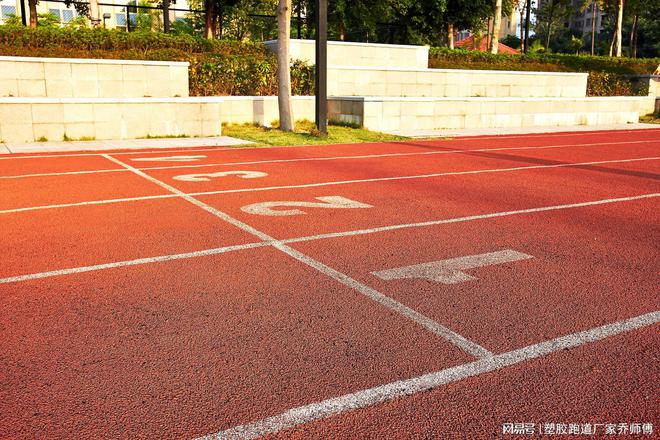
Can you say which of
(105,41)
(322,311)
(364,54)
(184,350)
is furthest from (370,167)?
(364,54)

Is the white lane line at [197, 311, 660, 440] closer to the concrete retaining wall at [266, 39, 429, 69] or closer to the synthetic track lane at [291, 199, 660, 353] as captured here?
the synthetic track lane at [291, 199, 660, 353]

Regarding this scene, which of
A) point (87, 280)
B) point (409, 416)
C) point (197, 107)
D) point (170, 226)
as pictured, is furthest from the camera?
point (197, 107)

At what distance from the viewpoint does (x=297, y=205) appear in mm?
7973

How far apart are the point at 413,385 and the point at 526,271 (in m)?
2.41

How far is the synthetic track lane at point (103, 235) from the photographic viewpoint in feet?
18.1

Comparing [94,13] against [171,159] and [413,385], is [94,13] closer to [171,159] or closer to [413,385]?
[171,159]

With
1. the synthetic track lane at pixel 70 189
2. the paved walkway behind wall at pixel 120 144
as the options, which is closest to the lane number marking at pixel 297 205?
the synthetic track lane at pixel 70 189

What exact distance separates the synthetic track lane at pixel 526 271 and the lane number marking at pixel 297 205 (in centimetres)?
143

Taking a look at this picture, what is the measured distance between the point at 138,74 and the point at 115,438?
1759 cm

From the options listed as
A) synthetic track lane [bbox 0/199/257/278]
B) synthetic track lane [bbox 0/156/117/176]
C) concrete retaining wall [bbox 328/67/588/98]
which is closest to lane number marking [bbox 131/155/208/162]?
synthetic track lane [bbox 0/156/117/176]

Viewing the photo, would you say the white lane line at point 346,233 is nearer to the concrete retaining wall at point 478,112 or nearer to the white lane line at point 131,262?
the white lane line at point 131,262

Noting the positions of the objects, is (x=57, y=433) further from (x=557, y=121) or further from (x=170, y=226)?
(x=557, y=121)

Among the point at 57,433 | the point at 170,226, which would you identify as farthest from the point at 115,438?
the point at 170,226

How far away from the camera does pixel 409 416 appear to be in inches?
116
